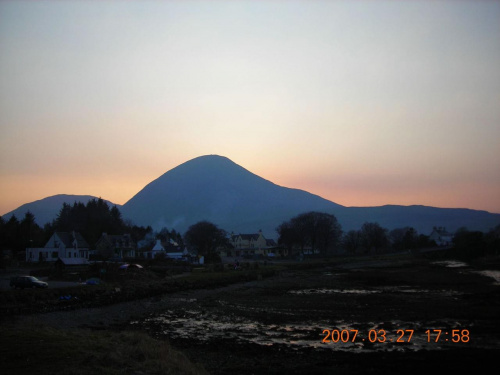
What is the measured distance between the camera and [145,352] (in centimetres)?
1609

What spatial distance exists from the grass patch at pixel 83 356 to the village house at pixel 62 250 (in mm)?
65017

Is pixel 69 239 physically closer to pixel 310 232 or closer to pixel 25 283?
pixel 25 283

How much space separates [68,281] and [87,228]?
61.4 m

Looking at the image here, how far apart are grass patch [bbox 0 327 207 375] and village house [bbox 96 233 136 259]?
7717 cm

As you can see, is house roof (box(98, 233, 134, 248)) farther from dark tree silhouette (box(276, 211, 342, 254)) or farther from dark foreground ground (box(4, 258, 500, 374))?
dark foreground ground (box(4, 258, 500, 374))

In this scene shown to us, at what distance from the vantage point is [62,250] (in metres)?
79.5

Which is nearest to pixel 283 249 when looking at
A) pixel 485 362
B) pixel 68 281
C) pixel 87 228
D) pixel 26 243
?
pixel 87 228

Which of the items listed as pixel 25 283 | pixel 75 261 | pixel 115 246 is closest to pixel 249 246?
pixel 115 246

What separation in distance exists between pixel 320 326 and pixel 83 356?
13.5 m

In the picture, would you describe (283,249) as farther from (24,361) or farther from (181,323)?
(24,361)

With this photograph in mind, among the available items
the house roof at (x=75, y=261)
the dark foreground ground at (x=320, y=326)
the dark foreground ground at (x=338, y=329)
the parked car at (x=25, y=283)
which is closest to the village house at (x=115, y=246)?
the house roof at (x=75, y=261)
